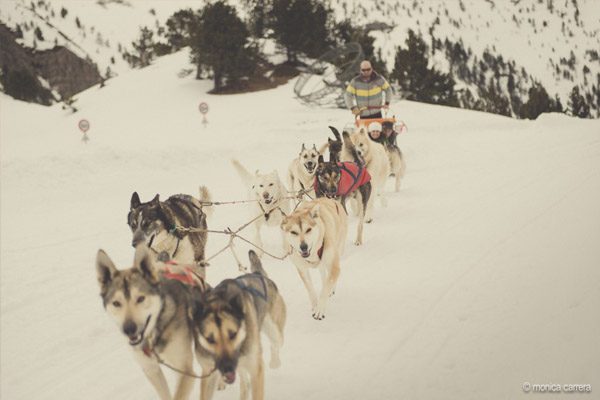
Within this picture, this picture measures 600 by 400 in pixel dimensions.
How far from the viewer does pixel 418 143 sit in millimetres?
13211

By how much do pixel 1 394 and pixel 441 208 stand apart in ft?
18.4

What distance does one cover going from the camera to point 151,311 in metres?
2.34

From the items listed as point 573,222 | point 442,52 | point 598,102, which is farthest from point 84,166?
point 442,52

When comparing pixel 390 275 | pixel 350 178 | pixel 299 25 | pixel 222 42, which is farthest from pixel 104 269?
pixel 299 25

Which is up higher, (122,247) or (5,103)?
(5,103)

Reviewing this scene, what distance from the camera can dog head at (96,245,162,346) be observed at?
225 cm

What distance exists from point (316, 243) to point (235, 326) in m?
1.63

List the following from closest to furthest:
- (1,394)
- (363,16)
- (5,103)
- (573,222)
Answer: (1,394), (573,222), (5,103), (363,16)

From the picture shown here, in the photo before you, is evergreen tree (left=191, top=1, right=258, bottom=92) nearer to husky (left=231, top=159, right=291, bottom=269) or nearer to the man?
the man

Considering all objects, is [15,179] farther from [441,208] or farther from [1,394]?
[441,208]

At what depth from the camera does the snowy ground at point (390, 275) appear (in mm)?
3070

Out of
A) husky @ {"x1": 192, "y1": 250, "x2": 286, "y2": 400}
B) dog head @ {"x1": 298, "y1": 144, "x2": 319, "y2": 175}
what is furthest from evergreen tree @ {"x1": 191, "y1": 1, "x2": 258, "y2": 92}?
husky @ {"x1": 192, "y1": 250, "x2": 286, "y2": 400}

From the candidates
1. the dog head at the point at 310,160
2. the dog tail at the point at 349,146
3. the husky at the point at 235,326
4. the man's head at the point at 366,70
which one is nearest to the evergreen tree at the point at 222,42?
the man's head at the point at 366,70

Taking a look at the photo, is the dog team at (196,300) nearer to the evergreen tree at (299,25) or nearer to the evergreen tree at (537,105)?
the evergreen tree at (299,25)
